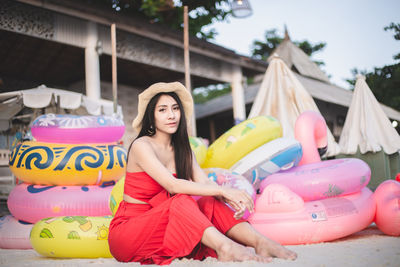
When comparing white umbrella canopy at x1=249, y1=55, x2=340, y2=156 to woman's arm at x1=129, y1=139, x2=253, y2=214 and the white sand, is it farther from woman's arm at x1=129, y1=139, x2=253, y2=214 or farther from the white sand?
woman's arm at x1=129, y1=139, x2=253, y2=214

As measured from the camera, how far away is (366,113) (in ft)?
18.7

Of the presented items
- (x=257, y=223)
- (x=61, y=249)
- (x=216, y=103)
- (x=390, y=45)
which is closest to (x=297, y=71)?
(x=216, y=103)

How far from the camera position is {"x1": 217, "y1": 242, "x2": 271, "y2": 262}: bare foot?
185 centimetres

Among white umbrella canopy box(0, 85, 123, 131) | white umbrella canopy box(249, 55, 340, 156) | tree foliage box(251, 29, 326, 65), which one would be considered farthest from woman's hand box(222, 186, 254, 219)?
tree foliage box(251, 29, 326, 65)

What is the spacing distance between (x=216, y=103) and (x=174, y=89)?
1181 centimetres

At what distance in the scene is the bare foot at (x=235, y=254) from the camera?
185 cm

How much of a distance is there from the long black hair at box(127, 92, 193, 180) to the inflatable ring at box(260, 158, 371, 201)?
1.10m

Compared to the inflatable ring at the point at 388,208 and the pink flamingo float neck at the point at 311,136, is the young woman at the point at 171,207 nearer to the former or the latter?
the inflatable ring at the point at 388,208

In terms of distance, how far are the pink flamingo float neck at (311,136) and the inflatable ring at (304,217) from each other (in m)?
0.92

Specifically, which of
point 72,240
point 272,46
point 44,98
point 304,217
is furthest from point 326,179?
point 272,46

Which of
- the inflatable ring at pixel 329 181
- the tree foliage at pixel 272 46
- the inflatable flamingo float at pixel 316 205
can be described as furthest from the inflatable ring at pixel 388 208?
the tree foliage at pixel 272 46

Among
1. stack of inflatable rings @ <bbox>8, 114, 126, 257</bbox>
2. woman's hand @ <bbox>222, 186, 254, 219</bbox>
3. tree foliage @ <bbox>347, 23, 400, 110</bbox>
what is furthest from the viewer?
tree foliage @ <bbox>347, 23, 400, 110</bbox>

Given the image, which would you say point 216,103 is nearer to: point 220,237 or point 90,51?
point 90,51

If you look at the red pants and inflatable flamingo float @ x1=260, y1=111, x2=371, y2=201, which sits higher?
inflatable flamingo float @ x1=260, y1=111, x2=371, y2=201
